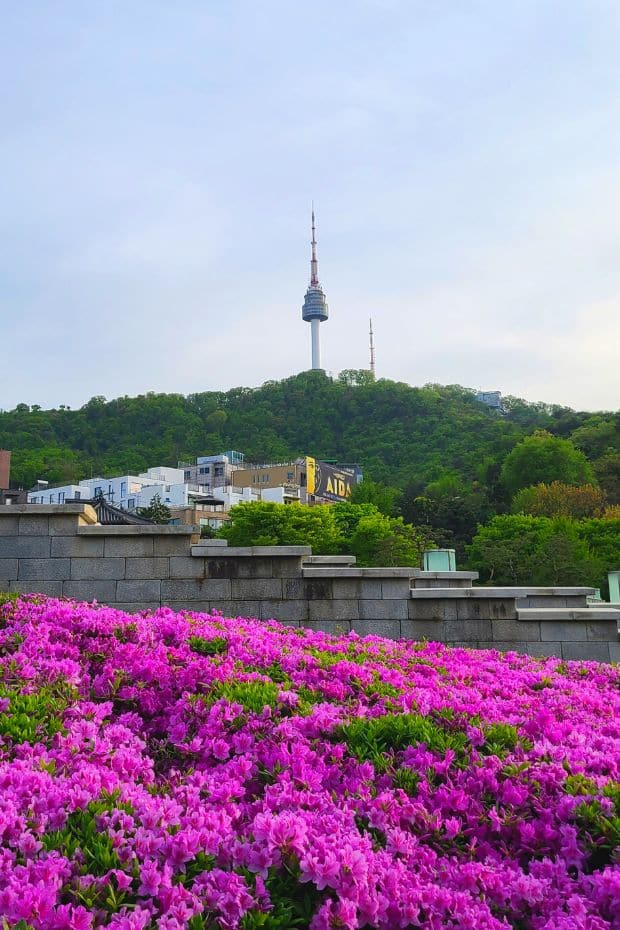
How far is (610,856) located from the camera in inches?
125

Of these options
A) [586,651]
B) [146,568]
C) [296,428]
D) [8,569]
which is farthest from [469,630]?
[296,428]

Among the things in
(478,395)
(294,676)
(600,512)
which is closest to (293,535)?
(600,512)

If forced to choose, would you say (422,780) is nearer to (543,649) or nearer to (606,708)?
(606,708)

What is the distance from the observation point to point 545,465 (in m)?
66.1

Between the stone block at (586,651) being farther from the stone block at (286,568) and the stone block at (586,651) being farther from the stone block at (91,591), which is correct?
the stone block at (91,591)

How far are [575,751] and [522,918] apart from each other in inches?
45.1

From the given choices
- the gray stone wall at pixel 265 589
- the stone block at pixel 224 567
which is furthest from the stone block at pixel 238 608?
the stone block at pixel 224 567

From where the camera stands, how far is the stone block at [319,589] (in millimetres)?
7836

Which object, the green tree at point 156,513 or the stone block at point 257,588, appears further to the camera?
the green tree at point 156,513

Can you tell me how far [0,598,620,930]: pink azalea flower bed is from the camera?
2.78m

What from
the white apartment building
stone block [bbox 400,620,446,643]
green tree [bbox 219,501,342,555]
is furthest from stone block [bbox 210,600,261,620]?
the white apartment building

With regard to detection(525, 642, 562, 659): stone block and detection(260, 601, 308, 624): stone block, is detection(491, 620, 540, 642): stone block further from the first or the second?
detection(260, 601, 308, 624): stone block

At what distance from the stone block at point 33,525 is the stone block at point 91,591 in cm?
56

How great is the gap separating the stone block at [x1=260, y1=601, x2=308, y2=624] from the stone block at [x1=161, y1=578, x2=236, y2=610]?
32cm
